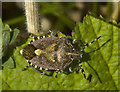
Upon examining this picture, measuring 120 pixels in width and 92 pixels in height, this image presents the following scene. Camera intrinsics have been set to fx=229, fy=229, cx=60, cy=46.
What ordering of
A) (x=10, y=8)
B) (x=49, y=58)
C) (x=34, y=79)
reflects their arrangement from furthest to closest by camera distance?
(x=10, y=8) < (x=49, y=58) < (x=34, y=79)

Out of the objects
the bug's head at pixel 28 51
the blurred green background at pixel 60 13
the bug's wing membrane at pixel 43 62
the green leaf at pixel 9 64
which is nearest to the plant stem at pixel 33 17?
the bug's head at pixel 28 51

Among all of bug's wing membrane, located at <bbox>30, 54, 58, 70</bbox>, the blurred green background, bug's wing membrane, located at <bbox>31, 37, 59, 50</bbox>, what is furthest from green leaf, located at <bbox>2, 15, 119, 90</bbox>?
the blurred green background

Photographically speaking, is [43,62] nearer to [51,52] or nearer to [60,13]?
[51,52]

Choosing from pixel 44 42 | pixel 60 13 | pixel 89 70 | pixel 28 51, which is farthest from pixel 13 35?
pixel 60 13

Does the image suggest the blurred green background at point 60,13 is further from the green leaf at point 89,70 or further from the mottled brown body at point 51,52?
the green leaf at point 89,70

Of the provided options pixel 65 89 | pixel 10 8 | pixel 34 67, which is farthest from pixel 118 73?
pixel 10 8

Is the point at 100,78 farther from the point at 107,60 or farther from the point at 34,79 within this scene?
Answer: the point at 34,79

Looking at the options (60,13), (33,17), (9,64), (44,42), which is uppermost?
(60,13)
